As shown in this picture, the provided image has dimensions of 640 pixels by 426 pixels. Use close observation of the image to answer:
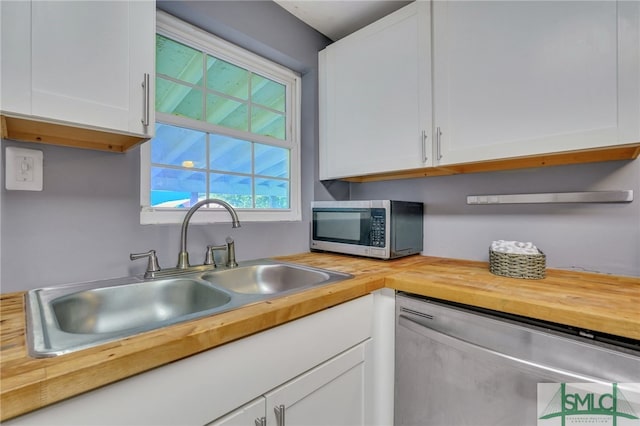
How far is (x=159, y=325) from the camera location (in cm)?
66

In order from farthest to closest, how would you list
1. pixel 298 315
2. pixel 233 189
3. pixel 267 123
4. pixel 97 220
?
1. pixel 267 123
2. pixel 233 189
3. pixel 97 220
4. pixel 298 315

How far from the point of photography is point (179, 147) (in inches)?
54.9

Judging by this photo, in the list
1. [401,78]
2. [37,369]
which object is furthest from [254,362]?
[401,78]

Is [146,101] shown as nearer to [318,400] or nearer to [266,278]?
[266,278]

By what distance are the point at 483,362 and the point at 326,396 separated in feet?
1.61

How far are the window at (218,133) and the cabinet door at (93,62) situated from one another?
1.24ft

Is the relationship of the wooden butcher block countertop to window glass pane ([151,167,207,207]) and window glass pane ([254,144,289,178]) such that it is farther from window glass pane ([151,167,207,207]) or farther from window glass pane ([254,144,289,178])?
window glass pane ([254,144,289,178])

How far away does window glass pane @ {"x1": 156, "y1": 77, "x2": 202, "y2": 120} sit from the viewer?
4.40 ft

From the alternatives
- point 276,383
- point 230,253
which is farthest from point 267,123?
point 276,383

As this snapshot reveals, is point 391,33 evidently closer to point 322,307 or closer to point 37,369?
point 322,307

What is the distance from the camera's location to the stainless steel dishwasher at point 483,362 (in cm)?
74

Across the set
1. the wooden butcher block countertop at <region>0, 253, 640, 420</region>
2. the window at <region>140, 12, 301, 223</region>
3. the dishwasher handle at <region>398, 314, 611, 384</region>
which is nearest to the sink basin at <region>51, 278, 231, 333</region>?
the wooden butcher block countertop at <region>0, 253, 640, 420</region>

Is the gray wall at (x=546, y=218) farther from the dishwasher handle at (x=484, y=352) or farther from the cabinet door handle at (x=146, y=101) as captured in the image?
the cabinet door handle at (x=146, y=101)

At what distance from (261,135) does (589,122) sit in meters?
1.43
